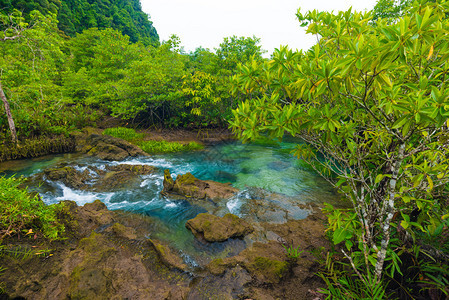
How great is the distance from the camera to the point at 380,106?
1.88 m

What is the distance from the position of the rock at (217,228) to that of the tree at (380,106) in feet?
8.41

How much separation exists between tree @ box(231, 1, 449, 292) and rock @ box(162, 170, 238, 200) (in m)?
4.32

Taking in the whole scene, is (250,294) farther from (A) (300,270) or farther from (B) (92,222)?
(B) (92,222)

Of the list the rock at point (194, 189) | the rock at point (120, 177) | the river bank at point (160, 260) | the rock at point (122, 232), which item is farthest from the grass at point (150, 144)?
the rock at point (122, 232)

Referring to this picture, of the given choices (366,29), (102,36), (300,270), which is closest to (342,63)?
(366,29)

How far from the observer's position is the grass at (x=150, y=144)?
14.4 metres

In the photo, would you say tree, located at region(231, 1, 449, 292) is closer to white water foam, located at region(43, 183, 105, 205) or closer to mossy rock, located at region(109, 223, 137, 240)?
mossy rock, located at region(109, 223, 137, 240)

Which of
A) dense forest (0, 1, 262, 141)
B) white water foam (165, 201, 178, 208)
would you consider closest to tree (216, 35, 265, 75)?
dense forest (0, 1, 262, 141)

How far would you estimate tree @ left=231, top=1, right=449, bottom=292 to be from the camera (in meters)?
1.81

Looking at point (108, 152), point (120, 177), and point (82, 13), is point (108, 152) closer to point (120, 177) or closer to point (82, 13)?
point (120, 177)

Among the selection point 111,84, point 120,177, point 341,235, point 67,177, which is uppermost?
point 111,84

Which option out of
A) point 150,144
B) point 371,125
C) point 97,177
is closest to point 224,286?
point 371,125

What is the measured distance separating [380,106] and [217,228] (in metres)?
4.24

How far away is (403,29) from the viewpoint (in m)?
1.69
